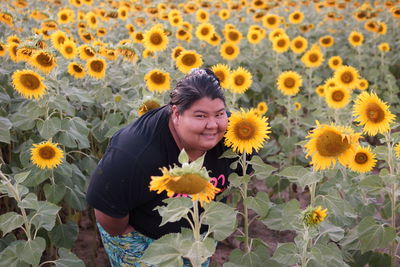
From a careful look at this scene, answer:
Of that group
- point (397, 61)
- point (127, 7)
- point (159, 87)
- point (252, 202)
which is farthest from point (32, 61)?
point (397, 61)

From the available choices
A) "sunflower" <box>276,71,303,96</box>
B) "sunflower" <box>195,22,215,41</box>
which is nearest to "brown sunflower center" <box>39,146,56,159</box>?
"sunflower" <box>276,71,303,96</box>

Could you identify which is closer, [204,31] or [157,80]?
[157,80]

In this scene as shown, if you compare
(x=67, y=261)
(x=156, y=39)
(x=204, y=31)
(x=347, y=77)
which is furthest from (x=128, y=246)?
(x=204, y=31)

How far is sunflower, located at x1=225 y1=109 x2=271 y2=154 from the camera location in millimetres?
2320

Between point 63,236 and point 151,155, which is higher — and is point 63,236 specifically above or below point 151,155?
below

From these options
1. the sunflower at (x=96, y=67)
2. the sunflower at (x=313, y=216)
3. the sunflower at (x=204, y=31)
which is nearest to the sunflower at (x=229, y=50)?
the sunflower at (x=204, y=31)

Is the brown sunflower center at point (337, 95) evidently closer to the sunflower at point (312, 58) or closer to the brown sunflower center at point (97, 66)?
the sunflower at point (312, 58)

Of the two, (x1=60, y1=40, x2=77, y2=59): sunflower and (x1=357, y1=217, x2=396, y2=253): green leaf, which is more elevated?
(x1=60, y1=40, x2=77, y2=59): sunflower

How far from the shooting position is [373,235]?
95.8 inches

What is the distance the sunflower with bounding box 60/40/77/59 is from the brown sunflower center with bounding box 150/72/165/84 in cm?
87

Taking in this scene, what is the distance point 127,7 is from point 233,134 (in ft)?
16.6

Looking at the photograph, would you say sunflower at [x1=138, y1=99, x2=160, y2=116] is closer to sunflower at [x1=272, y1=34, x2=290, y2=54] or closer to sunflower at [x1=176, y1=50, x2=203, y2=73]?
sunflower at [x1=176, y1=50, x2=203, y2=73]

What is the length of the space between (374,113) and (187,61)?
6.19 ft

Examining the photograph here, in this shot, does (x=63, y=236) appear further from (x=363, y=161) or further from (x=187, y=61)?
(x=363, y=161)
